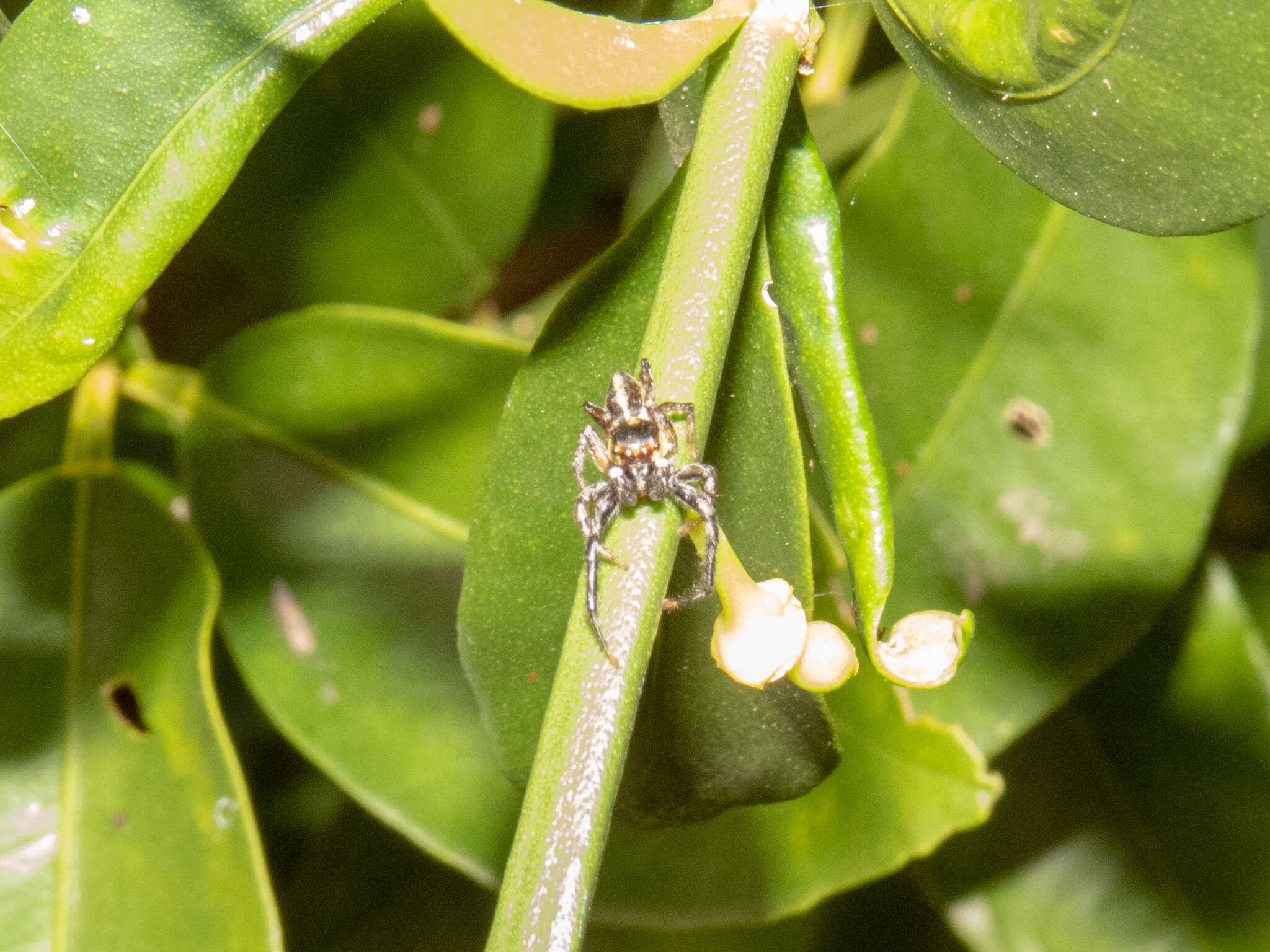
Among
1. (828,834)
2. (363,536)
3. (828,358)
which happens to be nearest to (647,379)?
(828,358)

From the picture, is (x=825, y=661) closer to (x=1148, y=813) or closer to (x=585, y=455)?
(x=585, y=455)

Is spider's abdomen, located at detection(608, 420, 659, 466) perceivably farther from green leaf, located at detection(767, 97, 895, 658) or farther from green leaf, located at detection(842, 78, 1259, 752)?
green leaf, located at detection(842, 78, 1259, 752)

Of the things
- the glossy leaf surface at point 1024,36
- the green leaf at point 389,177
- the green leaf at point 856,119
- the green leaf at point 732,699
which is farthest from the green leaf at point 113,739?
the green leaf at point 856,119

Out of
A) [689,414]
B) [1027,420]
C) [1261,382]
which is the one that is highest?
[689,414]

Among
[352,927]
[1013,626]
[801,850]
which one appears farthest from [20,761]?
[1013,626]

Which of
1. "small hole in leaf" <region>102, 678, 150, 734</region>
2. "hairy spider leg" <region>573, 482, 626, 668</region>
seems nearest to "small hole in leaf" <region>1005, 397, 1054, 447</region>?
"hairy spider leg" <region>573, 482, 626, 668</region>

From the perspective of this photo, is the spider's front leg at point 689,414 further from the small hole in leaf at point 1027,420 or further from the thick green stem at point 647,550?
the small hole in leaf at point 1027,420
